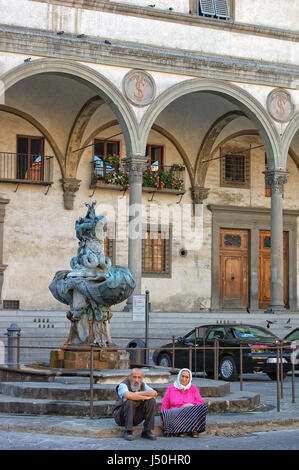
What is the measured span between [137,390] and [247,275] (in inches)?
861

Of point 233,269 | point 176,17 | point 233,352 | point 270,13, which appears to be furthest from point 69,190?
point 233,352

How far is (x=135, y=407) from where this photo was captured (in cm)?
1084

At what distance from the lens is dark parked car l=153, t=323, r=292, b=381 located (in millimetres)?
19094

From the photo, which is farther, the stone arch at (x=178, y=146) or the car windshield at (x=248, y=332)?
the stone arch at (x=178, y=146)

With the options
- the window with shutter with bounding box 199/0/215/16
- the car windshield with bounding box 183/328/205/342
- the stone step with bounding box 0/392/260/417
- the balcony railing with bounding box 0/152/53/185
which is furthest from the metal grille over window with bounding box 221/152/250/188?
the stone step with bounding box 0/392/260/417

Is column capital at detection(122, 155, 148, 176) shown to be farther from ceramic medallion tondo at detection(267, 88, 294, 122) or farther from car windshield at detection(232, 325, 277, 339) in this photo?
car windshield at detection(232, 325, 277, 339)

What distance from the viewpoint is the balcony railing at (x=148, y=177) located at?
2953cm

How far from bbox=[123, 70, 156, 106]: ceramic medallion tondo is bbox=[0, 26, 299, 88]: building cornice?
10.3 inches

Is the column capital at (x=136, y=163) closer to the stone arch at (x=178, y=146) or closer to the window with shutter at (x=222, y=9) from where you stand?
the stone arch at (x=178, y=146)

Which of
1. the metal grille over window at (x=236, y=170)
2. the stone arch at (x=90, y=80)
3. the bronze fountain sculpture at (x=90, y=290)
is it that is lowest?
the bronze fountain sculpture at (x=90, y=290)

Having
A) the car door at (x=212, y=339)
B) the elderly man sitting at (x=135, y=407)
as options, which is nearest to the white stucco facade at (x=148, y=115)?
the car door at (x=212, y=339)

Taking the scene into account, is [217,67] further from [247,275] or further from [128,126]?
[247,275]

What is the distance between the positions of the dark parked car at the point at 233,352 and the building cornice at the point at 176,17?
1046 centimetres
